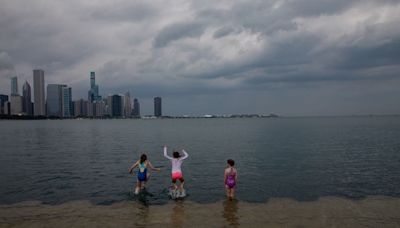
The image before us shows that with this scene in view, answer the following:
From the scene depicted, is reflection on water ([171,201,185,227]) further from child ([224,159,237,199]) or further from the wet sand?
child ([224,159,237,199])

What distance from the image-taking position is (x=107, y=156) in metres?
40.8

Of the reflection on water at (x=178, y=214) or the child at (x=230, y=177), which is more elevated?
the child at (x=230, y=177)

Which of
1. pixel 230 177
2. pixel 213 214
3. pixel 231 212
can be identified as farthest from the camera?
pixel 230 177

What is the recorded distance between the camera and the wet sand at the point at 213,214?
13.4 metres

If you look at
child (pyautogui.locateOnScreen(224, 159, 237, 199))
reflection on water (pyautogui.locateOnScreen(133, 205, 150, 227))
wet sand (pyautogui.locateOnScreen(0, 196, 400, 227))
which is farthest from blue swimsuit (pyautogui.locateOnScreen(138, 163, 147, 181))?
child (pyautogui.locateOnScreen(224, 159, 237, 199))

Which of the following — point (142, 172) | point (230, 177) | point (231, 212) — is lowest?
point (231, 212)

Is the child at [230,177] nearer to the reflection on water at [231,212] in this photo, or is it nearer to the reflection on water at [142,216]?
the reflection on water at [231,212]

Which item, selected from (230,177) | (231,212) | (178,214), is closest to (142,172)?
(178,214)

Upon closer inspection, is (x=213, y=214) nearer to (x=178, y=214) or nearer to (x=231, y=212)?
(x=231, y=212)

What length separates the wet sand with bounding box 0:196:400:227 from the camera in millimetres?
13383

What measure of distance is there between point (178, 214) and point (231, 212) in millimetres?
2421

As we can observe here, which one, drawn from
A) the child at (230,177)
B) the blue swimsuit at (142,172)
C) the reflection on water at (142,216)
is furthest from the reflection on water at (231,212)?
the blue swimsuit at (142,172)

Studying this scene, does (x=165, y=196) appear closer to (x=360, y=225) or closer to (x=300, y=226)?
(x=300, y=226)

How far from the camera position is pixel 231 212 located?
1528 cm
